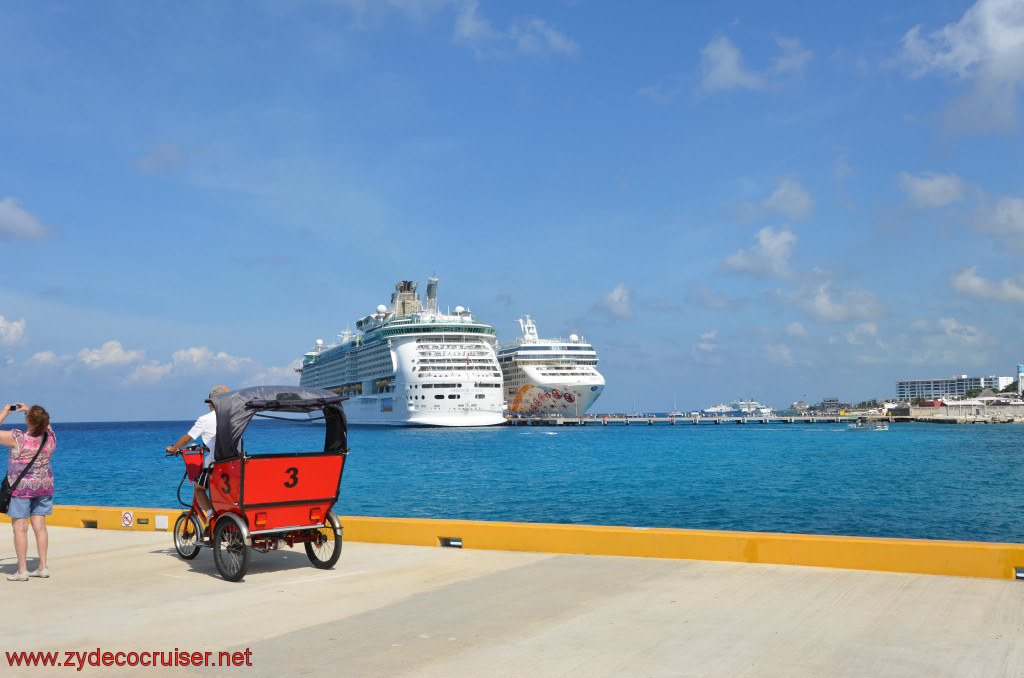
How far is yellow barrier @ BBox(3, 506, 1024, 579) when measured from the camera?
6.35m

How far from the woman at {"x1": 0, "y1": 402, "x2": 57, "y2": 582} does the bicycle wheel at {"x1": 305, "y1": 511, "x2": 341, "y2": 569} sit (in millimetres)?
2281

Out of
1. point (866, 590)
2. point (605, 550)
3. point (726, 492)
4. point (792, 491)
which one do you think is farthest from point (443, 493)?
point (866, 590)

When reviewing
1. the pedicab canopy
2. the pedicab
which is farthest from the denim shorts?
the pedicab canopy

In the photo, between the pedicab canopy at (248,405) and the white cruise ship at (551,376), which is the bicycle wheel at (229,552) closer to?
the pedicab canopy at (248,405)

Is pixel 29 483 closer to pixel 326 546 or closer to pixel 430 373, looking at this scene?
pixel 326 546

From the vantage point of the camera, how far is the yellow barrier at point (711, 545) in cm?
635

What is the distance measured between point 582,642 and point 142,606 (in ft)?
11.2

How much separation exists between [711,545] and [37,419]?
611 cm

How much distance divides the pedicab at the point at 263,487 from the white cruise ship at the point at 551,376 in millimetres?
88679

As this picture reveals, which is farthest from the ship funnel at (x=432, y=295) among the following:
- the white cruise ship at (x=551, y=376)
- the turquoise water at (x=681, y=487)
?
the turquoise water at (x=681, y=487)

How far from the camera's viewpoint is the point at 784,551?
7035mm

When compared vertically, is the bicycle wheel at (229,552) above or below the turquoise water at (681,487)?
above

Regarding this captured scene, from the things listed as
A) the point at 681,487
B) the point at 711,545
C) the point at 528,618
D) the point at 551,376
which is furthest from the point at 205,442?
the point at 551,376

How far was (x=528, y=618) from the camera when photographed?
5.40 metres
